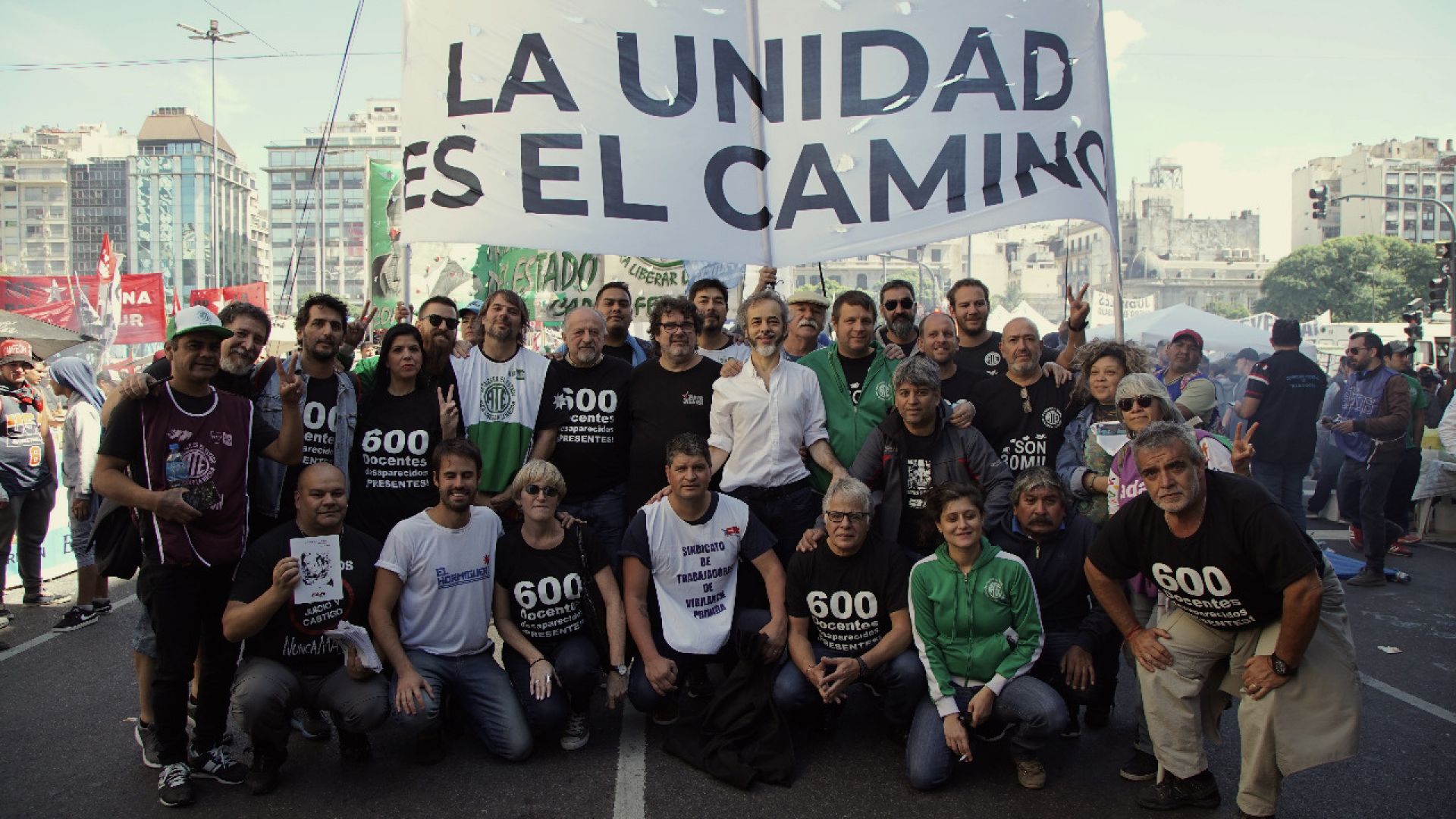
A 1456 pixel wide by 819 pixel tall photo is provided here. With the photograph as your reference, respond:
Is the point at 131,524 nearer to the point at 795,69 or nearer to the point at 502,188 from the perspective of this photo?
the point at 502,188

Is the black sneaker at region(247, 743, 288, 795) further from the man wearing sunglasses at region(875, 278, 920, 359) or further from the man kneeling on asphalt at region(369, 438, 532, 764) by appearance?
the man wearing sunglasses at region(875, 278, 920, 359)

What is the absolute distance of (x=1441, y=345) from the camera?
1986 cm

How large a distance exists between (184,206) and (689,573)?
15984 cm

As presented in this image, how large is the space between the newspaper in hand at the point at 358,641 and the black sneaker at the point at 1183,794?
318 cm

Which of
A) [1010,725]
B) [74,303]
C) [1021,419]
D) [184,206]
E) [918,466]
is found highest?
[184,206]

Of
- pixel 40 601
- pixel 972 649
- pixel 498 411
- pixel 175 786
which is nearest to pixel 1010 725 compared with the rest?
pixel 972 649

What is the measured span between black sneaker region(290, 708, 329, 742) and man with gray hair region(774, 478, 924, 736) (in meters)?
2.16

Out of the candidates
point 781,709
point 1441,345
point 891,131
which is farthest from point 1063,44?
point 1441,345

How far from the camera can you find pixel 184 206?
14175cm

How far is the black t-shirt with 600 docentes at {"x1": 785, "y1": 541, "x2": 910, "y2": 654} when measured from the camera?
14.9 ft

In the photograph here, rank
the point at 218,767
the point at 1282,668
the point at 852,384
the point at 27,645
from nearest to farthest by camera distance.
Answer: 1. the point at 1282,668
2. the point at 218,767
3. the point at 852,384
4. the point at 27,645

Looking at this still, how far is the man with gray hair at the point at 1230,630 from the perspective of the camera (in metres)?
3.56

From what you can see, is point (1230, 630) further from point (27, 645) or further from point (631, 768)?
point (27, 645)

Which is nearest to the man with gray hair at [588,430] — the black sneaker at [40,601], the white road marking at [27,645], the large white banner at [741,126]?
the large white banner at [741,126]
